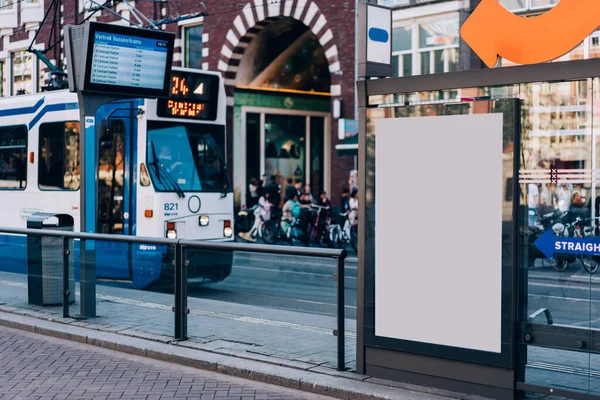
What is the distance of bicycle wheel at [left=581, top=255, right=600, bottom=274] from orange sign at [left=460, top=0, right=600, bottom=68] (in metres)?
1.38

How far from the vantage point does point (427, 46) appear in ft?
75.7

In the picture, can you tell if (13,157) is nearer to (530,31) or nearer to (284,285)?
(284,285)

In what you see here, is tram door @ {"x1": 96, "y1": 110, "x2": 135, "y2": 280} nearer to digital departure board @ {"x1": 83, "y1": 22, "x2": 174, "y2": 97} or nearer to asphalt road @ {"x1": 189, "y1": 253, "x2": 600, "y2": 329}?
digital departure board @ {"x1": 83, "y1": 22, "x2": 174, "y2": 97}

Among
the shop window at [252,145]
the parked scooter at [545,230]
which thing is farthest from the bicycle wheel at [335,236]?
the parked scooter at [545,230]

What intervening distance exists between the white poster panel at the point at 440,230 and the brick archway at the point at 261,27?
18.2 m

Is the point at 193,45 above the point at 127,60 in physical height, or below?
above

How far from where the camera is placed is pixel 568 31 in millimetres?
6000

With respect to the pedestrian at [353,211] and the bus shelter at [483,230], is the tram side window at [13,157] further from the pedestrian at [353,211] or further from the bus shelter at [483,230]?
the bus shelter at [483,230]

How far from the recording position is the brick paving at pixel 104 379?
6793mm

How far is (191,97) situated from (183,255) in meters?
5.14

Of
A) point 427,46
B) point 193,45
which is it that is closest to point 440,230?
point 427,46

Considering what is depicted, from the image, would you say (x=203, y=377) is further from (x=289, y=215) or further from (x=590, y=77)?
(x=289, y=215)

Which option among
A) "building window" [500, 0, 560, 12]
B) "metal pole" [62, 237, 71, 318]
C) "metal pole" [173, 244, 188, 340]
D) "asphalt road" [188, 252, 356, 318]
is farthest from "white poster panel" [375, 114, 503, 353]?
"building window" [500, 0, 560, 12]

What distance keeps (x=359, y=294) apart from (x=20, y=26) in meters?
30.4
